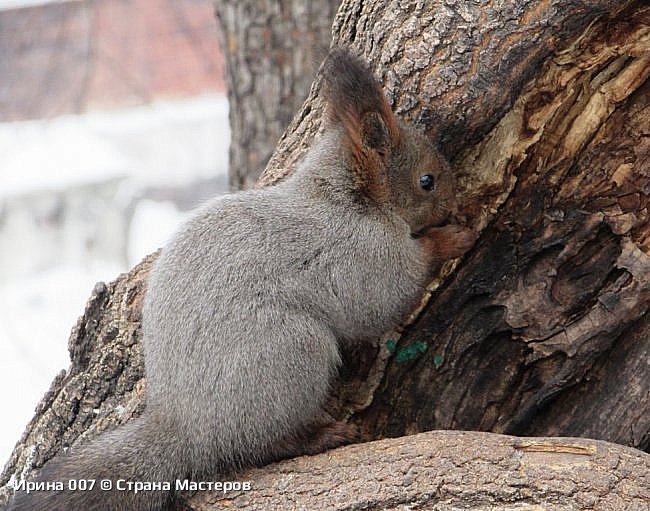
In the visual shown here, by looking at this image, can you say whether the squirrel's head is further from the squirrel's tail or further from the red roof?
the red roof

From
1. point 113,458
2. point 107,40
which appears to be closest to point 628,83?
point 113,458

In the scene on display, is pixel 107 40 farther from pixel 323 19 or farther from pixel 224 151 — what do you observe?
pixel 323 19

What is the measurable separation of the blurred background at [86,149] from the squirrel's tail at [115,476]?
3.03 metres

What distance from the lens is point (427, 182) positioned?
7.80 ft

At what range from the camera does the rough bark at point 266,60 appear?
353 cm

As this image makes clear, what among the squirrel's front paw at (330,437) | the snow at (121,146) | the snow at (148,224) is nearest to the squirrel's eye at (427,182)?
the squirrel's front paw at (330,437)

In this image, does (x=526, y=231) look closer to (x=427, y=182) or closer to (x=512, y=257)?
(x=512, y=257)

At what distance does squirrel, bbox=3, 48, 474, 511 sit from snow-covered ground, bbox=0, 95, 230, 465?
3.14 meters

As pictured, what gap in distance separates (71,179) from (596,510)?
5002 millimetres

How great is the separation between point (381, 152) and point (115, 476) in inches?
38.3

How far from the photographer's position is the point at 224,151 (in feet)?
23.3

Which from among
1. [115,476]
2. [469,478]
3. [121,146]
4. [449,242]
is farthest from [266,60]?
[121,146]

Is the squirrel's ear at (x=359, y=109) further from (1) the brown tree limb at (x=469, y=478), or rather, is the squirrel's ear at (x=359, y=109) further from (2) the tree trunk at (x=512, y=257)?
(1) the brown tree limb at (x=469, y=478)

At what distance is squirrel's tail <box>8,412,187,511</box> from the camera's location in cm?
204
